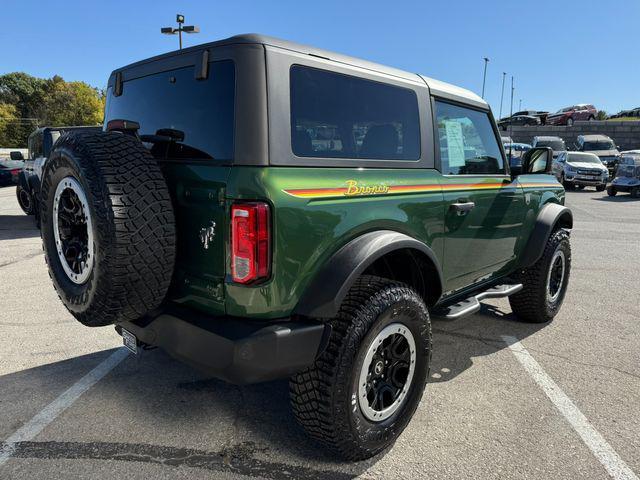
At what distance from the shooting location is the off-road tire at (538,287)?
4230 mm

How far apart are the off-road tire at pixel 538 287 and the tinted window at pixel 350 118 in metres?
2.06

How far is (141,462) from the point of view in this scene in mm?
2369

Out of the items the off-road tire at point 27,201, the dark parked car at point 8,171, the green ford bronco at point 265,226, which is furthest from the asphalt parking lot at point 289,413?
the dark parked car at point 8,171

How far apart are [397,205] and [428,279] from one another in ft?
1.98

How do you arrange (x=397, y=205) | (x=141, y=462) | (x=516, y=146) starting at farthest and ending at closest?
(x=516, y=146) < (x=397, y=205) < (x=141, y=462)

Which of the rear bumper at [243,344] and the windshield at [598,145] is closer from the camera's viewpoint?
the rear bumper at [243,344]

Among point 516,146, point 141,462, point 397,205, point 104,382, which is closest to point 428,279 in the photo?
point 397,205

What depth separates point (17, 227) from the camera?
9.98 meters

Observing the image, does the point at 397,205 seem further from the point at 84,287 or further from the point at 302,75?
the point at 84,287

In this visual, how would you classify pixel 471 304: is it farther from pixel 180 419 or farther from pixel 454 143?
pixel 180 419

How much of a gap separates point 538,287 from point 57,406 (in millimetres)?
3887

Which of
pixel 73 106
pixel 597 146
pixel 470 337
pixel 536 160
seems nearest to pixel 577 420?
pixel 470 337

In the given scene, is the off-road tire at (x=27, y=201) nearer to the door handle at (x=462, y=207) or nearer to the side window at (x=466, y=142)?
the side window at (x=466, y=142)

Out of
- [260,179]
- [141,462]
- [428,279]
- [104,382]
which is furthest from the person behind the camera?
[104,382]
